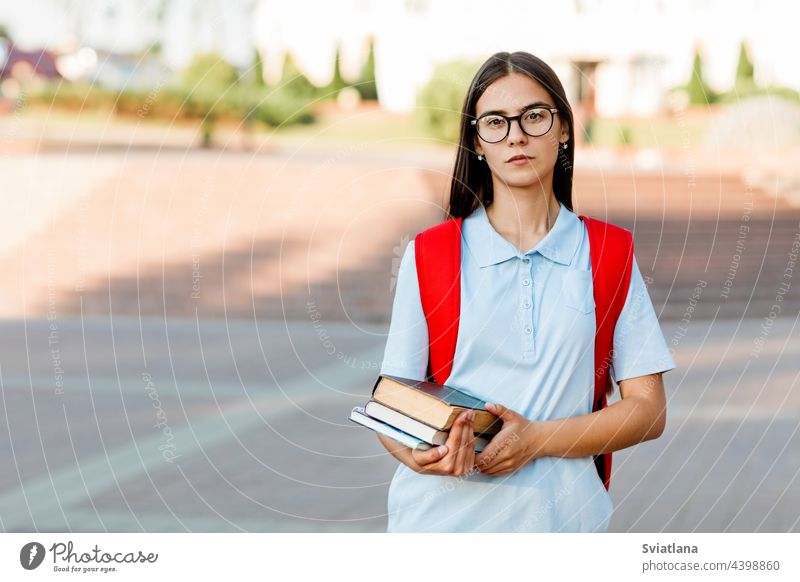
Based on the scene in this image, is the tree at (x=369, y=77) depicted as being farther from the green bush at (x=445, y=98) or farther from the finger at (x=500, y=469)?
the finger at (x=500, y=469)

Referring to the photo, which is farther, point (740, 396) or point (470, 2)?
point (470, 2)

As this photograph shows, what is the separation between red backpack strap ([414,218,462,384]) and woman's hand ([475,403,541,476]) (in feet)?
0.58

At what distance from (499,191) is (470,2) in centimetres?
1848

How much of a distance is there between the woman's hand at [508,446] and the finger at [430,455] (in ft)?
0.28

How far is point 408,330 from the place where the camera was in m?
2.21

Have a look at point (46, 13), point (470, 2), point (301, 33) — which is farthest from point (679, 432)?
point (301, 33)

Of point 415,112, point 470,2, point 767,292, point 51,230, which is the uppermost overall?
point 470,2

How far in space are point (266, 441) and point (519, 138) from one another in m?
5.46

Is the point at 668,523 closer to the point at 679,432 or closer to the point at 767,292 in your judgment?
the point at 679,432

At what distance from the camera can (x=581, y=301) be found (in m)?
2.20

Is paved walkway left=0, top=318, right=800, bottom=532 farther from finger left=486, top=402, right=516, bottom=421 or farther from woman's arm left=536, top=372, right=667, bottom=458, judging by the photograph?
finger left=486, top=402, right=516, bottom=421

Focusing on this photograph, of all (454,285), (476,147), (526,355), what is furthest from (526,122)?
(526,355)

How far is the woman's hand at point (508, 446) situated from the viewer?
2.12 m

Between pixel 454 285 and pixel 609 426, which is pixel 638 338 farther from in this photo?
pixel 454 285
